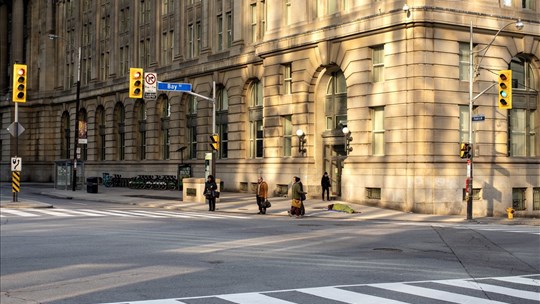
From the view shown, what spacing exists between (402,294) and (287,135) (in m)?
33.3

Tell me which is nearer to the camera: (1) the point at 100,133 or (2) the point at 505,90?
(2) the point at 505,90

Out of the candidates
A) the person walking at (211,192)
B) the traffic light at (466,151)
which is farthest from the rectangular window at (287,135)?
the traffic light at (466,151)

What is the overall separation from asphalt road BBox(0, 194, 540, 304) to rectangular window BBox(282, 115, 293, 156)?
19370 mm

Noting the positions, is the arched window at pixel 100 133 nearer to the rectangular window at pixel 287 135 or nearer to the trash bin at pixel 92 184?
the trash bin at pixel 92 184

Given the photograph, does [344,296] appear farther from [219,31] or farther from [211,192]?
[219,31]

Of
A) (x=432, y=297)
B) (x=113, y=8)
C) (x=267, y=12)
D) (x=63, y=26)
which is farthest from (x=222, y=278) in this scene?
(x=63, y=26)

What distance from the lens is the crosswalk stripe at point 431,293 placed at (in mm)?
10445

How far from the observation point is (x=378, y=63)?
3716 cm

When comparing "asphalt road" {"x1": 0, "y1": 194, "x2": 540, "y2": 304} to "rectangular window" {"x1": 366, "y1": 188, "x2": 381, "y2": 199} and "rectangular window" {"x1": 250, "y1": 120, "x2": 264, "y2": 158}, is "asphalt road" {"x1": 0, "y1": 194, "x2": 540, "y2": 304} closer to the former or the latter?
"rectangular window" {"x1": 366, "y1": 188, "x2": 381, "y2": 199}

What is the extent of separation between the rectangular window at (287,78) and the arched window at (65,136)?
40826 mm

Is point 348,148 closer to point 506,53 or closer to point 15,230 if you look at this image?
point 506,53

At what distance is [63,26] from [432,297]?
247 feet

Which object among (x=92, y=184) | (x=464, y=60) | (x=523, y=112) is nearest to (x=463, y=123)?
(x=464, y=60)

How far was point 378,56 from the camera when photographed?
122 ft
